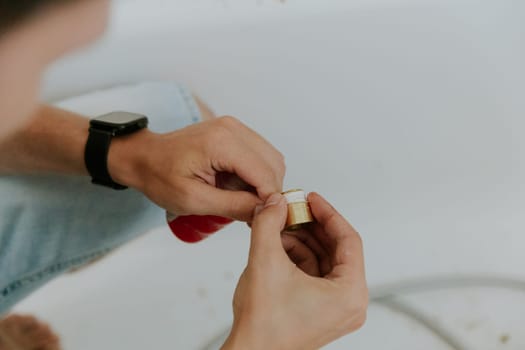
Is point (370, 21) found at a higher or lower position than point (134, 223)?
higher

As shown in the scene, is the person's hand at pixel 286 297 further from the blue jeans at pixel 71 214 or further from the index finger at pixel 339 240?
the blue jeans at pixel 71 214

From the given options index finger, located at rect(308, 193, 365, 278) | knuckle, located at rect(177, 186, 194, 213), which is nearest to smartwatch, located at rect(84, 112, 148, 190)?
knuckle, located at rect(177, 186, 194, 213)

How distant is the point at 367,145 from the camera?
886 millimetres

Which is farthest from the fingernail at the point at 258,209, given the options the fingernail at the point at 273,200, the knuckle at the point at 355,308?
the knuckle at the point at 355,308

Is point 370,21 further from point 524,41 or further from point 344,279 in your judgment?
point 344,279

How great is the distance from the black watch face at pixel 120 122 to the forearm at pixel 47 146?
23 millimetres

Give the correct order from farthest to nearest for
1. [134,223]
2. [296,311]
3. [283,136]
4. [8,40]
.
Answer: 1. [283,136]
2. [134,223]
3. [296,311]
4. [8,40]

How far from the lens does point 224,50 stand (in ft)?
2.51

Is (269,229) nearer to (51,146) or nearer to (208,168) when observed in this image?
(208,168)

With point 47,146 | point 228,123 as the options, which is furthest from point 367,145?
point 47,146

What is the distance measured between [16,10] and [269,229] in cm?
26

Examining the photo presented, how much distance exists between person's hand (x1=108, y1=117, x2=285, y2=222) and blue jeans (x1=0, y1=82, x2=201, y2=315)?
0.33 ft

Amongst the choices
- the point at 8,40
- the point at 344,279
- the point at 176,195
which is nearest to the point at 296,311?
the point at 344,279

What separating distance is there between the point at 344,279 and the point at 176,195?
18 centimetres
